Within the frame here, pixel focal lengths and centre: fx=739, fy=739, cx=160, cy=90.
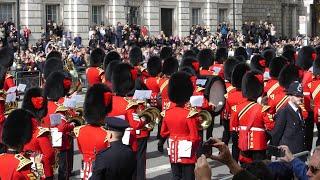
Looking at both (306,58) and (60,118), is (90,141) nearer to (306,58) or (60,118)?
(60,118)

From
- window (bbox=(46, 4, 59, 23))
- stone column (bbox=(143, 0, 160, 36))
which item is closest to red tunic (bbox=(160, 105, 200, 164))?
window (bbox=(46, 4, 59, 23))

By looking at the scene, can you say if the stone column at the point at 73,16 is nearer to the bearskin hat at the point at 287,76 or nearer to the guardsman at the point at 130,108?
the bearskin hat at the point at 287,76

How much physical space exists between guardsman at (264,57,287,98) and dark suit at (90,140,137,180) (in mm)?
5361

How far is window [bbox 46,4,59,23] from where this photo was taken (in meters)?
31.0

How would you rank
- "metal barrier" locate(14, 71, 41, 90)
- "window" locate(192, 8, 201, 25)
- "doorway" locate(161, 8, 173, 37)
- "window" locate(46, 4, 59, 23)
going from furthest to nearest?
"window" locate(192, 8, 201, 25), "doorway" locate(161, 8, 173, 37), "window" locate(46, 4, 59, 23), "metal barrier" locate(14, 71, 41, 90)

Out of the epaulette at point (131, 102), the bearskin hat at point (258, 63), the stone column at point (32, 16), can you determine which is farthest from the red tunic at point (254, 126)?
the stone column at point (32, 16)

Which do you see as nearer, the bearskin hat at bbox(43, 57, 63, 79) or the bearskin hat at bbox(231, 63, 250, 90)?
the bearskin hat at bbox(231, 63, 250, 90)

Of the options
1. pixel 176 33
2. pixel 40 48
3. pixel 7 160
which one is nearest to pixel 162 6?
pixel 176 33

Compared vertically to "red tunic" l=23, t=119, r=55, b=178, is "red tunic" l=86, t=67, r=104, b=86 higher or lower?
higher

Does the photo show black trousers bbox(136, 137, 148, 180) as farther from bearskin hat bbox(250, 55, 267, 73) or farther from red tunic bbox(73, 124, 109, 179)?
bearskin hat bbox(250, 55, 267, 73)

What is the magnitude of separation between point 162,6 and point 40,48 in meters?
10.6

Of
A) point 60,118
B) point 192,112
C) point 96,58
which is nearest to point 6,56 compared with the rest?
point 96,58

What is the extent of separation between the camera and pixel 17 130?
260 inches

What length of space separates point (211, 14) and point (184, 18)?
101 inches
